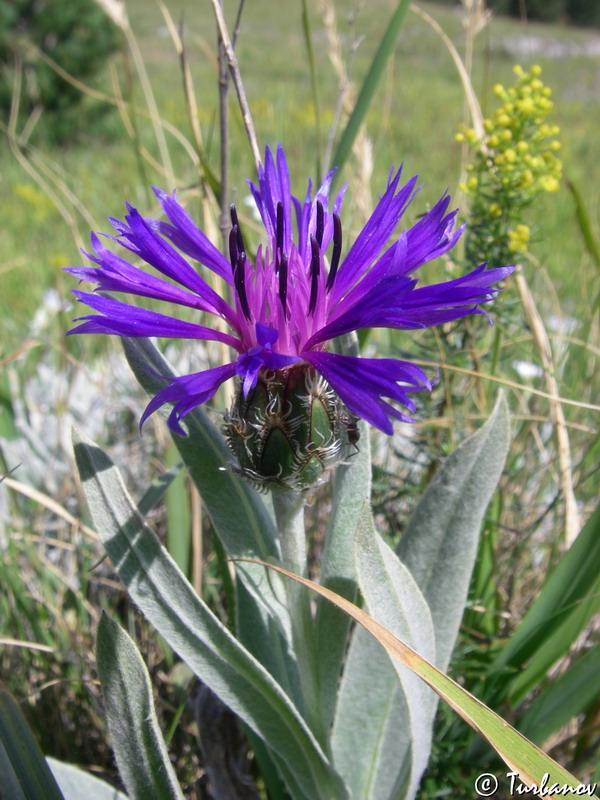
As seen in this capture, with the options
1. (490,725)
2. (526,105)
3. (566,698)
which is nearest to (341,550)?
(490,725)

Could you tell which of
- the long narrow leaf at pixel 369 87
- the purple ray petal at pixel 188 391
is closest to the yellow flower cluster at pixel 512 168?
the long narrow leaf at pixel 369 87

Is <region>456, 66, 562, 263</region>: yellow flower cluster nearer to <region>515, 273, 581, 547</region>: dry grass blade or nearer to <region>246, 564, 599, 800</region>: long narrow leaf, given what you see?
<region>515, 273, 581, 547</region>: dry grass blade

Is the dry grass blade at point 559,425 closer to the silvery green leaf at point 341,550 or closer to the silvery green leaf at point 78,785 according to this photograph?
the silvery green leaf at point 341,550

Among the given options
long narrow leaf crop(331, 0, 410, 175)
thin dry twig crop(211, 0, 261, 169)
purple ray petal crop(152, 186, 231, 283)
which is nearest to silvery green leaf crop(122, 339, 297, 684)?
purple ray petal crop(152, 186, 231, 283)

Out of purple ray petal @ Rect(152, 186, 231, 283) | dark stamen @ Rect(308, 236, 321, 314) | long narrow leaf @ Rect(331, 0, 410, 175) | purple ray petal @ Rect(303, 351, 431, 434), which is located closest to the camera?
purple ray petal @ Rect(303, 351, 431, 434)

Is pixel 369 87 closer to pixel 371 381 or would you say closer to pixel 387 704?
pixel 371 381

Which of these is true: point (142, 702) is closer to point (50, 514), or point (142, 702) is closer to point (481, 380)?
point (481, 380)

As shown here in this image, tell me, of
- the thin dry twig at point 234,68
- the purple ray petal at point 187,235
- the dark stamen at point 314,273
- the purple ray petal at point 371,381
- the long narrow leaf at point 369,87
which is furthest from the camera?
the long narrow leaf at point 369,87
